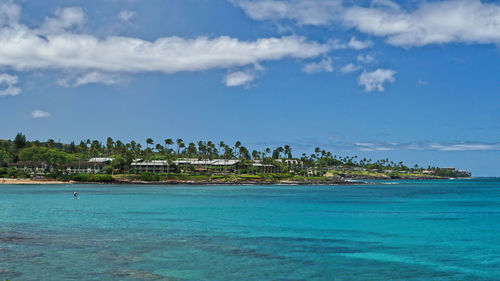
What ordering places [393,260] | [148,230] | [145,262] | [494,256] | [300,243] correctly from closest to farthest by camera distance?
[145,262] < [393,260] < [494,256] < [300,243] < [148,230]

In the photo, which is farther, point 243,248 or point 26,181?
→ point 26,181

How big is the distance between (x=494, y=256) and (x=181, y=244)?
75.5ft

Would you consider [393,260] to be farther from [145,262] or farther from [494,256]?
[145,262]

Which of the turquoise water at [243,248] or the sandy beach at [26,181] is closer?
the turquoise water at [243,248]

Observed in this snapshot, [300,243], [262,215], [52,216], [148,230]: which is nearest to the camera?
[300,243]

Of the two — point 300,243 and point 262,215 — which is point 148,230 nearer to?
point 300,243

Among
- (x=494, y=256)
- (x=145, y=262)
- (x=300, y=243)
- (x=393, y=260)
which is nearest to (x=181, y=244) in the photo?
(x=145, y=262)

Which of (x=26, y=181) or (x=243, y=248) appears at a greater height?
(x=26, y=181)

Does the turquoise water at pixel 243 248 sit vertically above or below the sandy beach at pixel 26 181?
below

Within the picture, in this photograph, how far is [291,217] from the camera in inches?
2283

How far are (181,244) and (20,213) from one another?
3352 centimetres

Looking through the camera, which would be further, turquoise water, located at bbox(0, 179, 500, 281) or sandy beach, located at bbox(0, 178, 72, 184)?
sandy beach, located at bbox(0, 178, 72, 184)

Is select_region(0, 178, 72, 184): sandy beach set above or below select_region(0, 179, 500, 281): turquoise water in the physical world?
above

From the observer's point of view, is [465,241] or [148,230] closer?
[465,241]
